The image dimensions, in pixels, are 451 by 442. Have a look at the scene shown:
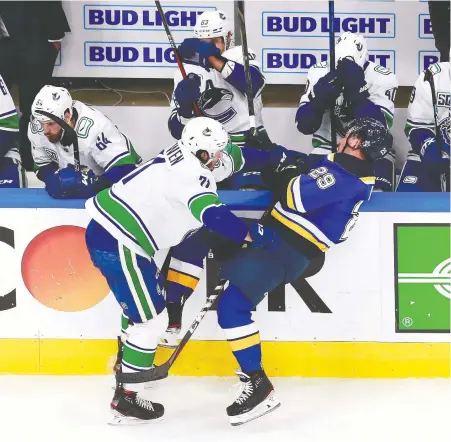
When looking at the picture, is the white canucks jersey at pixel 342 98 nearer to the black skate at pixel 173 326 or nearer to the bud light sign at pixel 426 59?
the bud light sign at pixel 426 59

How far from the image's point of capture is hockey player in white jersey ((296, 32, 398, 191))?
3.96m

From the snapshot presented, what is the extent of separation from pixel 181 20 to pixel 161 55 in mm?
198

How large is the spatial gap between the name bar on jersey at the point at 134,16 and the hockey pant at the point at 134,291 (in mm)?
1676

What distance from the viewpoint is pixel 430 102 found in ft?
13.6

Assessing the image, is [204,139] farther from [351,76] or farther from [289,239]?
[351,76]

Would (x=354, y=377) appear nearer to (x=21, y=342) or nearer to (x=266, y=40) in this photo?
(x=21, y=342)

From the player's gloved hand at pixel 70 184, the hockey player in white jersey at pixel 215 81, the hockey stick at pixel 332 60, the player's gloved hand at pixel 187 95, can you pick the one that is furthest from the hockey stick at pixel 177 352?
the hockey stick at pixel 332 60

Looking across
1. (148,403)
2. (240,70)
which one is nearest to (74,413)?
(148,403)

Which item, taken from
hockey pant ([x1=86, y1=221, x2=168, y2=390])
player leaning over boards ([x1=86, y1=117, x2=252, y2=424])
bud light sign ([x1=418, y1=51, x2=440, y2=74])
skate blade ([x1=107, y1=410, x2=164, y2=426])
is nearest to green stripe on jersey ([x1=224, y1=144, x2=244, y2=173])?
player leaning over boards ([x1=86, y1=117, x2=252, y2=424])

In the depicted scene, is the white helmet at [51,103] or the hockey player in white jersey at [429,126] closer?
the white helmet at [51,103]

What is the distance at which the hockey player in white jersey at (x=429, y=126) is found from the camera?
411cm

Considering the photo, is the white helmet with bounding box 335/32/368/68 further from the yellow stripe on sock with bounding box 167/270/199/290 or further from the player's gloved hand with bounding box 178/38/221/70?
the yellow stripe on sock with bounding box 167/270/199/290

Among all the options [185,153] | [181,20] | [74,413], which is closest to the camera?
[185,153]

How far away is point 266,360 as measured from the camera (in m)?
3.67
